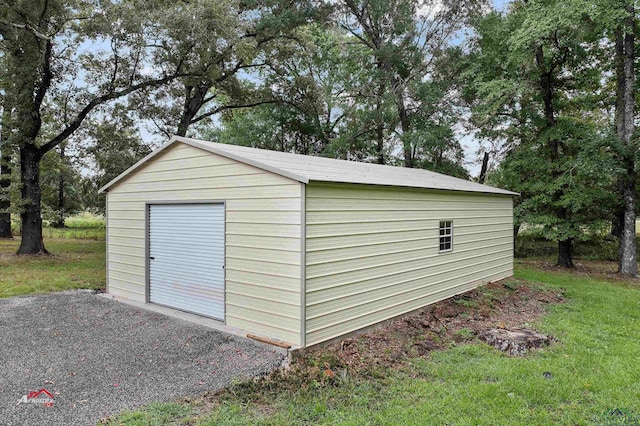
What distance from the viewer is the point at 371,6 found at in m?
15.2

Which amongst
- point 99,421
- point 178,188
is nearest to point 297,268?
point 99,421

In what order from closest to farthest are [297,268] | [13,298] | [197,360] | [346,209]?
[197,360]
[297,268]
[346,209]
[13,298]

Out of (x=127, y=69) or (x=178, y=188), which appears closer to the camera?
(x=178, y=188)

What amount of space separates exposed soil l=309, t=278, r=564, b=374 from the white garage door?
211 cm

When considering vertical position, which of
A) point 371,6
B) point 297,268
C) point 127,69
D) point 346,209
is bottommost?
point 297,268

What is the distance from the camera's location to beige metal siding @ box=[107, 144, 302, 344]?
488cm

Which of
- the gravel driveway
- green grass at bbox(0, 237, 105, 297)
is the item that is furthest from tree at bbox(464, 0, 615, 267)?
green grass at bbox(0, 237, 105, 297)

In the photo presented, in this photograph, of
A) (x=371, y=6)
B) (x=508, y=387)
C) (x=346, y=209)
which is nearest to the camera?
(x=508, y=387)

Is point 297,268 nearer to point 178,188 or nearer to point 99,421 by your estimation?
point 99,421

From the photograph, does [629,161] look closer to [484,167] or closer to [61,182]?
[484,167]

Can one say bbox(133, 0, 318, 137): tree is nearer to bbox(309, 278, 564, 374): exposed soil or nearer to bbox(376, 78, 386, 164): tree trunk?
bbox(376, 78, 386, 164): tree trunk

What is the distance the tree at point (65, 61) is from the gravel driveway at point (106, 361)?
806cm

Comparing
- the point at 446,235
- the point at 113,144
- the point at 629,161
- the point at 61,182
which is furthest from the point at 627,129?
the point at 61,182

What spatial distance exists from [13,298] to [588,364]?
9.42 meters
